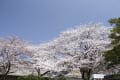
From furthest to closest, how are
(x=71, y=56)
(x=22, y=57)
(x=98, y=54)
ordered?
(x=22, y=57) → (x=71, y=56) → (x=98, y=54)

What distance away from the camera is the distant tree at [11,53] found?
85.4ft

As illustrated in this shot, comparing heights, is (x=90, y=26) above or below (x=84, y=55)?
above

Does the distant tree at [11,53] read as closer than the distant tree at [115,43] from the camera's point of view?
No

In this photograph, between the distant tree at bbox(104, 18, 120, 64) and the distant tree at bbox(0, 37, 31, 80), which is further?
the distant tree at bbox(0, 37, 31, 80)

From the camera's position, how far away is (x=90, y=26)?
1033 inches

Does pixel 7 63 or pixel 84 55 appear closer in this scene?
pixel 84 55

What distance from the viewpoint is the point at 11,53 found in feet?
86.6

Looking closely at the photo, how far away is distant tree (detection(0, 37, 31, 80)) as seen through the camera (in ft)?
85.4

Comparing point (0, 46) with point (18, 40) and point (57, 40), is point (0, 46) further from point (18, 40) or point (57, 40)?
point (57, 40)

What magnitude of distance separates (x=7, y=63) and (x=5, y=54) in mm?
1048

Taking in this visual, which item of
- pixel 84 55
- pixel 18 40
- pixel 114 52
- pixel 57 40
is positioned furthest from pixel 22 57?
pixel 114 52

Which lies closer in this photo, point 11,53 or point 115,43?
point 115,43

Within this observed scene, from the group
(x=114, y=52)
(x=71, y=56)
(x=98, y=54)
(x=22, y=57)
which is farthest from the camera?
(x=22, y=57)

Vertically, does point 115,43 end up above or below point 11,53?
below
